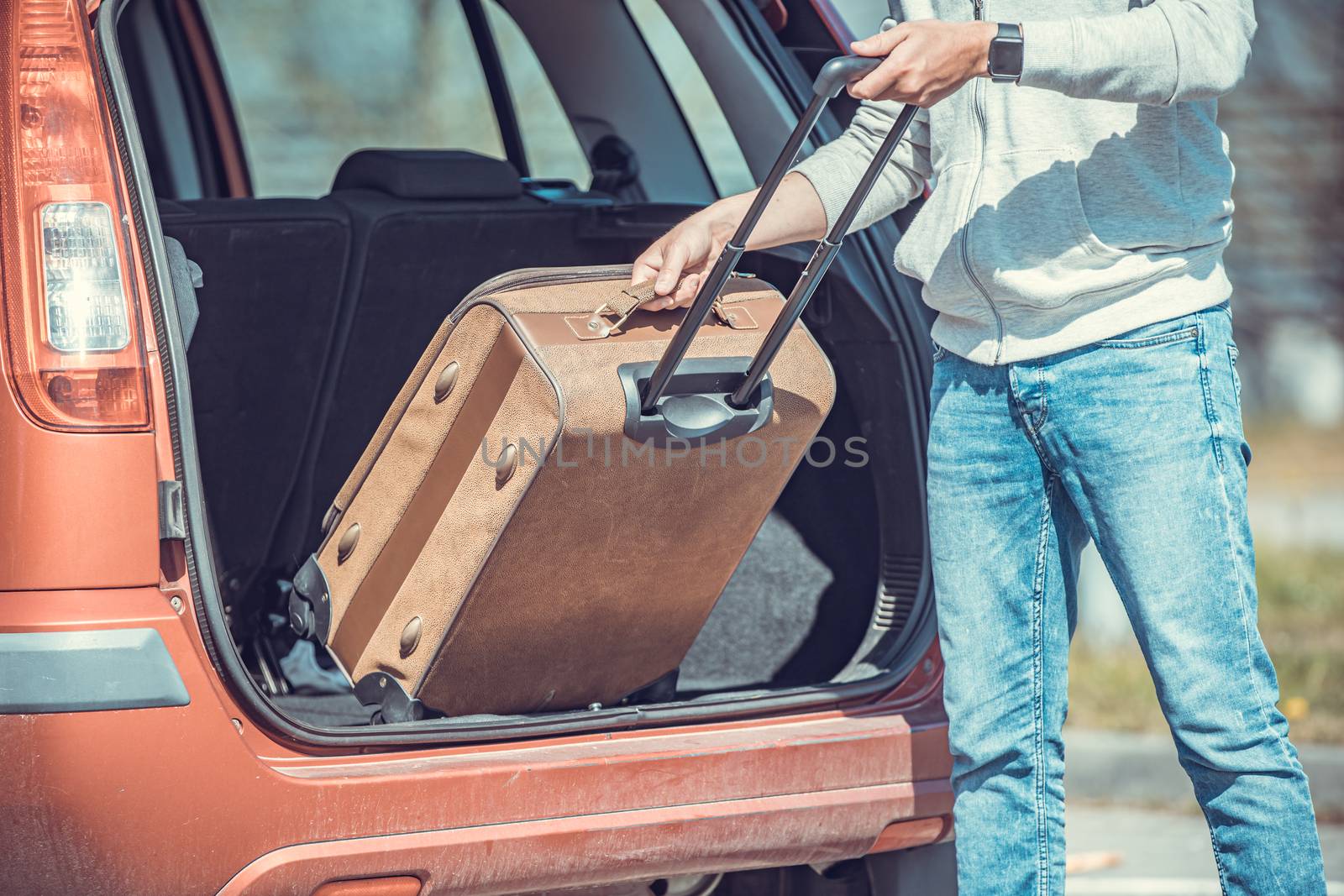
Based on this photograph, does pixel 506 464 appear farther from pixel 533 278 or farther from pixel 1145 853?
pixel 1145 853

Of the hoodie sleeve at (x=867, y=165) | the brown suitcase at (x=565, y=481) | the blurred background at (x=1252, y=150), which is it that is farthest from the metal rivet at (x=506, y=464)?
the blurred background at (x=1252, y=150)

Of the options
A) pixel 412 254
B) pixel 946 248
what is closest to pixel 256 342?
pixel 412 254

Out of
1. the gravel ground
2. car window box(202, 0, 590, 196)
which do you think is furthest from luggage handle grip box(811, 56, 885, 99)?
car window box(202, 0, 590, 196)

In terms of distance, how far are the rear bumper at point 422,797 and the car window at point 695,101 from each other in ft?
3.13

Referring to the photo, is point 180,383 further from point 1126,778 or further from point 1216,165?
point 1126,778

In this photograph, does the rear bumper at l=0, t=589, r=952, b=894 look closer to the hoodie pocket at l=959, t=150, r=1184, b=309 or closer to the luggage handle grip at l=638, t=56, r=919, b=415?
the luggage handle grip at l=638, t=56, r=919, b=415

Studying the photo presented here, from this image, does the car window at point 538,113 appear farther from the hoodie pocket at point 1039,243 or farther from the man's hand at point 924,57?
the man's hand at point 924,57

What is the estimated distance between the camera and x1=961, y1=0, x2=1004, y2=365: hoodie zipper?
177cm

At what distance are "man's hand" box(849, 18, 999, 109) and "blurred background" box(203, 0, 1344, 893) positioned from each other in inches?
122

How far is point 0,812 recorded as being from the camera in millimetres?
1570

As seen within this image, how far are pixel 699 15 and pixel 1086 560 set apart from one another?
2759 millimetres

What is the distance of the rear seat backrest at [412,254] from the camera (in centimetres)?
245

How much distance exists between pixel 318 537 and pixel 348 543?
0.59 metres

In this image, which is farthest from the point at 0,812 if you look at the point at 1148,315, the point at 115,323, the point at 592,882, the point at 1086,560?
the point at 1086,560
